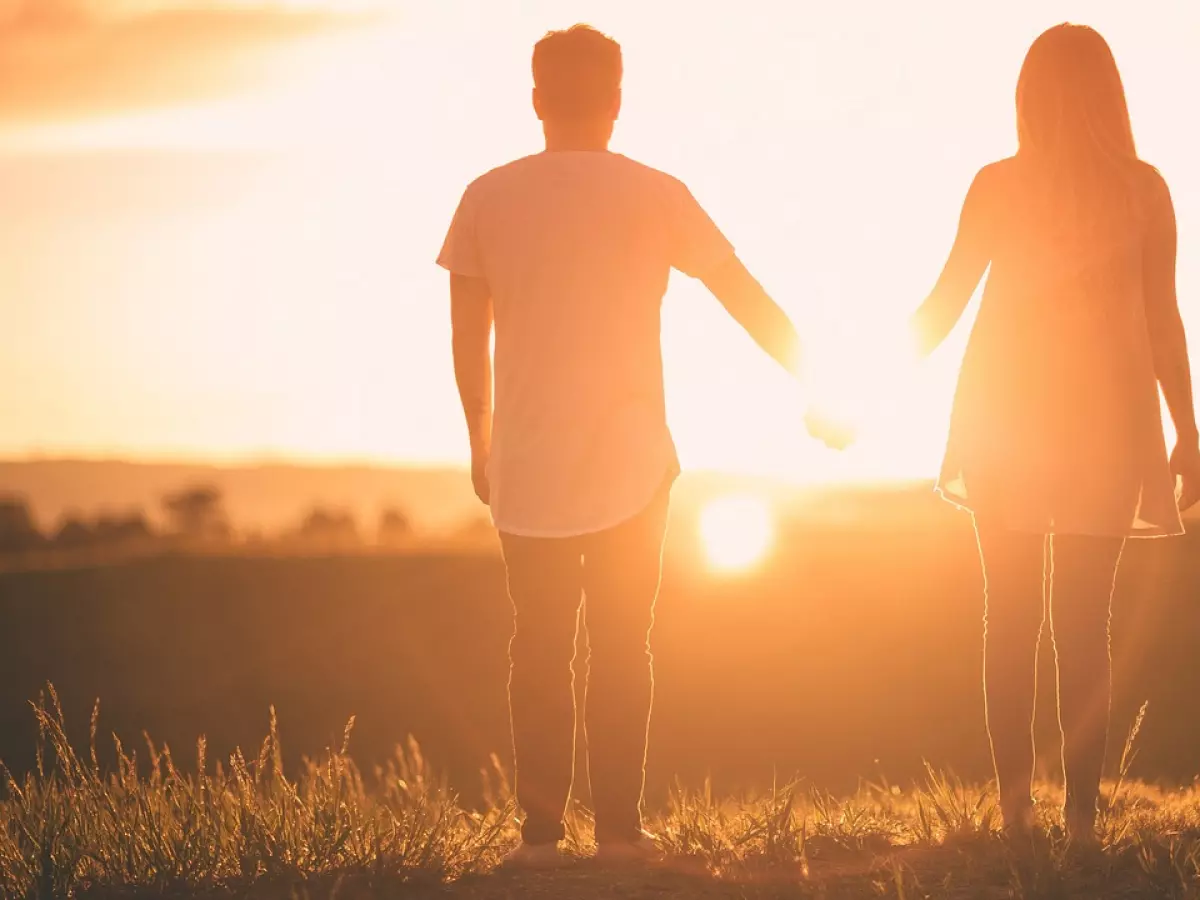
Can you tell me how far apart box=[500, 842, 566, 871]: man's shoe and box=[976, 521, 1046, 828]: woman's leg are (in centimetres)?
124

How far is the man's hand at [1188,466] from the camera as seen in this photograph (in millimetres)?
4430

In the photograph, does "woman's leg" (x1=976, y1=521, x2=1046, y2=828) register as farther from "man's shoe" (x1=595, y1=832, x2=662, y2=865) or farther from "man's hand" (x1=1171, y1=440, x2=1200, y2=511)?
"man's shoe" (x1=595, y1=832, x2=662, y2=865)

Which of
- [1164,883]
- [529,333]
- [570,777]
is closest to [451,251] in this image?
[529,333]

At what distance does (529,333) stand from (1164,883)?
6.91 feet

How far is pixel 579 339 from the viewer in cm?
410

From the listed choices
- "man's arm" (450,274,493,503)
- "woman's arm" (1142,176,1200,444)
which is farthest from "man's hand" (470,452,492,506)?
"woman's arm" (1142,176,1200,444)

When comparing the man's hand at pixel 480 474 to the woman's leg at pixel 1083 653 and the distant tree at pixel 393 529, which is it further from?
the distant tree at pixel 393 529

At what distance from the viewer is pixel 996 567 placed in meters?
4.37

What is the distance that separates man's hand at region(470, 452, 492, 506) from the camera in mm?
4328

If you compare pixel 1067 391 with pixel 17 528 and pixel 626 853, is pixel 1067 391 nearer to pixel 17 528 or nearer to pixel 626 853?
pixel 626 853

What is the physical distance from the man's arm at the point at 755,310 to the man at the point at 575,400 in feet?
0.04

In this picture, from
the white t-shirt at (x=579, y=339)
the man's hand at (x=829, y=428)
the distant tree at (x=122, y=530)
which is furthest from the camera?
the distant tree at (x=122, y=530)

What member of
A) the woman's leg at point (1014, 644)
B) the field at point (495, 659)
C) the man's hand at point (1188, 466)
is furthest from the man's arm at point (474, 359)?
the field at point (495, 659)

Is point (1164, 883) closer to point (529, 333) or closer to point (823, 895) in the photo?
point (823, 895)
